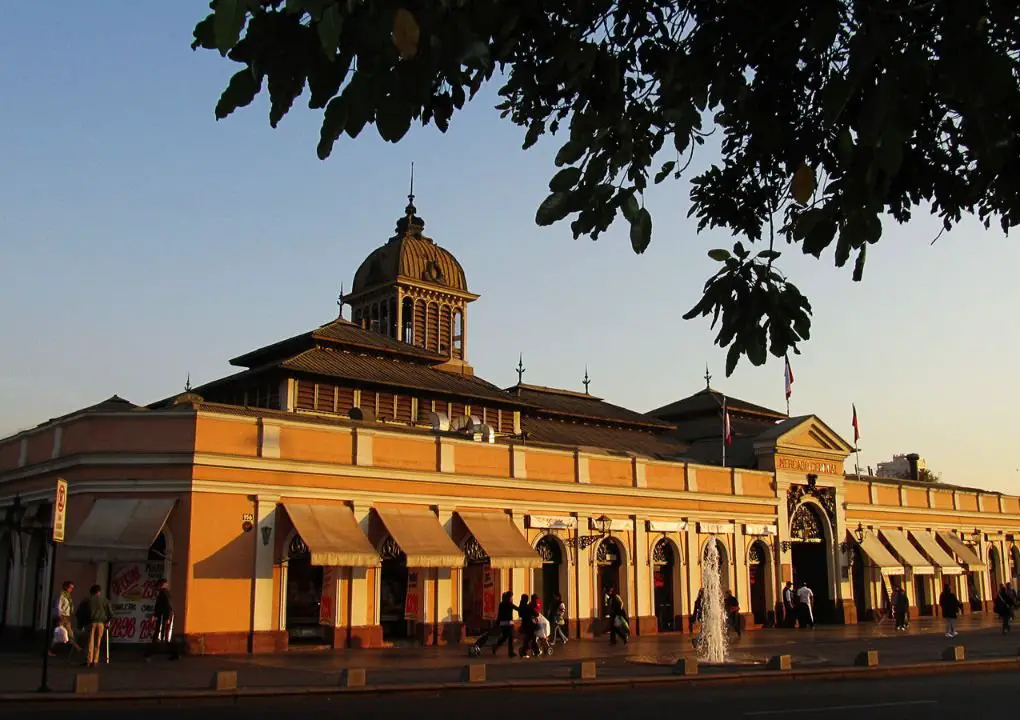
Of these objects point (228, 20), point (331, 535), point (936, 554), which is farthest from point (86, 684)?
point (936, 554)

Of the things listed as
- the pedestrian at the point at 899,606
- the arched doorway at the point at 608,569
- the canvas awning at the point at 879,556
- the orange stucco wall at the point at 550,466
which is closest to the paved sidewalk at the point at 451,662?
the arched doorway at the point at 608,569

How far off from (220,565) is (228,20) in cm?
2344

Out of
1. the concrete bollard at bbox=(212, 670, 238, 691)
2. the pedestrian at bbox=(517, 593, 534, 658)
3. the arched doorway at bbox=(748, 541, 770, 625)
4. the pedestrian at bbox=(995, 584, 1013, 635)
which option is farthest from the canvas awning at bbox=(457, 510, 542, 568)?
the pedestrian at bbox=(995, 584, 1013, 635)

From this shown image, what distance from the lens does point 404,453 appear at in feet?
98.8

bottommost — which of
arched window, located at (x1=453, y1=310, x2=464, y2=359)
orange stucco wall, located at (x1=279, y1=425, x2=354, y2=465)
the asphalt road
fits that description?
the asphalt road

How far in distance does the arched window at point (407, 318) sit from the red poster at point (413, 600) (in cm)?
2494

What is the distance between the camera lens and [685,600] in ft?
122

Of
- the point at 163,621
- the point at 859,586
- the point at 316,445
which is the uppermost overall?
the point at 316,445

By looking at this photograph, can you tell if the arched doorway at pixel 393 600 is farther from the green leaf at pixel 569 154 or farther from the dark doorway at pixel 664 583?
the green leaf at pixel 569 154

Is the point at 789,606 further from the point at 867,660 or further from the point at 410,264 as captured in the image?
the point at 410,264

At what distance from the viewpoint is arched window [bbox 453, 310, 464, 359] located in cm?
5440

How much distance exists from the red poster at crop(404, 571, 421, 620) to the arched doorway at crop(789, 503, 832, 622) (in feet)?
63.9

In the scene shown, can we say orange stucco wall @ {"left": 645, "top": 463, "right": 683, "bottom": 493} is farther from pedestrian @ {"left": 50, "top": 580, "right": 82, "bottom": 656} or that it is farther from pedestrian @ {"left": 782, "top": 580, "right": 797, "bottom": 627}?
pedestrian @ {"left": 50, "top": 580, "right": 82, "bottom": 656}

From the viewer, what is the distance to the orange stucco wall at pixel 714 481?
3888 centimetres
